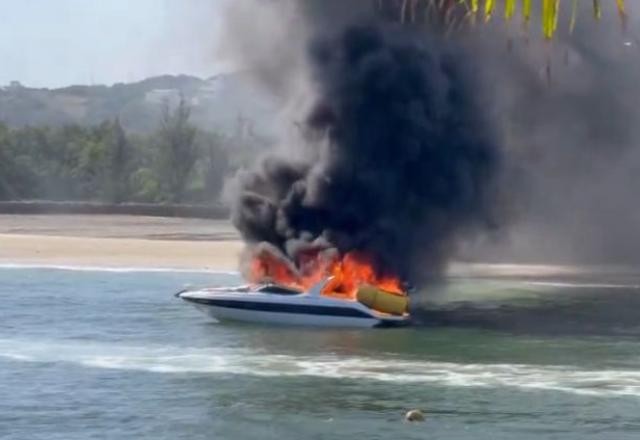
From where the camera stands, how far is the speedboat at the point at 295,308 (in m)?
47.5

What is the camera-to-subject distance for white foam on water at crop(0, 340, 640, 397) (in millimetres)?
36281

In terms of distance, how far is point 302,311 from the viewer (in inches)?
1875

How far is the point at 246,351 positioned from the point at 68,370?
5.52m

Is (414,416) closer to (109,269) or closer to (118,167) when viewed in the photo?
(109,269)

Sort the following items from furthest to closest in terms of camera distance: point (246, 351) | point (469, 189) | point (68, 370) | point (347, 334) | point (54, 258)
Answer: point (54, 258) < point (469, 189) < point (347, 334) < point (246, 351) < point (68, 370)

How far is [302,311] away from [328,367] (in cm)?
839

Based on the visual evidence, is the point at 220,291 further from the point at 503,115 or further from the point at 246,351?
the point at 503,115

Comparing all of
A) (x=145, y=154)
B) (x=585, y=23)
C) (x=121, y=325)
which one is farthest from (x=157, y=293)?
(x=145, y=154)

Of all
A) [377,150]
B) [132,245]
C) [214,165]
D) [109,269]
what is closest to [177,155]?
[214,165]

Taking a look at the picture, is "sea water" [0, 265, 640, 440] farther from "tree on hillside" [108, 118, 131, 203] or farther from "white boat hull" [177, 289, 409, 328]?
"tree on hillside" [108, 118, 131, 203]

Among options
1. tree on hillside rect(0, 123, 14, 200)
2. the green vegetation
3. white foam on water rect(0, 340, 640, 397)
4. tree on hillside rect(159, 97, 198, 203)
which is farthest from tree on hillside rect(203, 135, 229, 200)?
white foam on water rect(0, 340, 640, 397)

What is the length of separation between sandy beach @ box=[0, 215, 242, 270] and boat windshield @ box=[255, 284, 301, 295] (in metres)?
22.3

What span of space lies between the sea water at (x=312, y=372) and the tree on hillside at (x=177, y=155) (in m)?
60.8

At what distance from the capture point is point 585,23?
63094 mm
